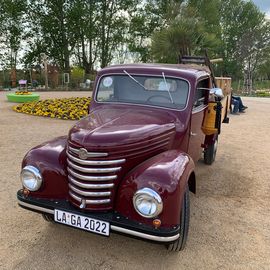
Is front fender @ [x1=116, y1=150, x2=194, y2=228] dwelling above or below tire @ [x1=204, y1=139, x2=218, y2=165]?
above

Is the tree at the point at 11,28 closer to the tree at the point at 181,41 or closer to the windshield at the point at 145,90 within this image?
the tree at the point at 181,41

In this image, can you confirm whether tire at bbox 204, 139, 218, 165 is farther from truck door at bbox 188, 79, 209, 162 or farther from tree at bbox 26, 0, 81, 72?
tree at bbox 26, 0, 81, 72

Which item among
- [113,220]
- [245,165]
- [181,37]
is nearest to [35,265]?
[113,220]

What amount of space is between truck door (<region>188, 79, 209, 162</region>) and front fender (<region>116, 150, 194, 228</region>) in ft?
3.59

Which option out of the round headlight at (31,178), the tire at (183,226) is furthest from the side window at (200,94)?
the round headlight at (31,178)

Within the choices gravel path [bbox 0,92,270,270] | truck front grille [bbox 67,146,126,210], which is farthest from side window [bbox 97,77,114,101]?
gravel path [bbox 0,92,270,270]

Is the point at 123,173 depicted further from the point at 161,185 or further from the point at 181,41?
the point at 181,41

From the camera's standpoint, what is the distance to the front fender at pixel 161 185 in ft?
8.21

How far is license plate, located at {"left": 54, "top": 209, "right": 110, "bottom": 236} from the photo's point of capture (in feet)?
8.57

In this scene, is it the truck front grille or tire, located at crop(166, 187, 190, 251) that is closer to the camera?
the truck front grille

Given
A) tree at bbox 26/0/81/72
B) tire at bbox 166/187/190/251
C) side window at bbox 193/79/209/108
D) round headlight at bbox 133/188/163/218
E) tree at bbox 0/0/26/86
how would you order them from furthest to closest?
1. tree at bbox 26/0/81/72
2. tree at bbox 0/0/26/86
3. side window at bbox 193/79/209/108
4. tire at bbox 166/187/190/251
5. round headlight at bbox 133/188/163/218

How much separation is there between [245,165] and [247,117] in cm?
677

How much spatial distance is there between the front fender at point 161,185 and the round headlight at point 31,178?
2.75 ft

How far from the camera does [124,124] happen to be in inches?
118
